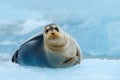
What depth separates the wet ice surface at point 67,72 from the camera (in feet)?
11.6

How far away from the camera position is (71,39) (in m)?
3.86

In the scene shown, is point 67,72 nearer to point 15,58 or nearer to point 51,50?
point 51,50

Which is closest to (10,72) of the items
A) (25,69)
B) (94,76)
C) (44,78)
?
(25,69)

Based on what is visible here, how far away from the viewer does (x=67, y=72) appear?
3682 millimetres

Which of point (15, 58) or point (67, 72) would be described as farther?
point (15, 58)

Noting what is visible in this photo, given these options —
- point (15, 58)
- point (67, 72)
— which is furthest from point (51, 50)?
point (15, 58)

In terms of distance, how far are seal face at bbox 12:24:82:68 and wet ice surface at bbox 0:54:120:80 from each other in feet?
0.21

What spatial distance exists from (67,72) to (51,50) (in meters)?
0.23

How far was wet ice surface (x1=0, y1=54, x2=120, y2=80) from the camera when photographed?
3.52 m

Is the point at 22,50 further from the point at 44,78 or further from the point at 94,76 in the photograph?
the point at 94,76

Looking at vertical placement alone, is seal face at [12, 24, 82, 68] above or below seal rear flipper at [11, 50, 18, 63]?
below

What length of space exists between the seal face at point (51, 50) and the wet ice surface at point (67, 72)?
0.06m

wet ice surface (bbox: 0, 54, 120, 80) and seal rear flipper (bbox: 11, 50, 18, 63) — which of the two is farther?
seal rear flipper (bbox: 11, 50, 18, 63)

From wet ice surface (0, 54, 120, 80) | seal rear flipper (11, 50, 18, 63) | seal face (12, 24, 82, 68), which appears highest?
seal rear flipper (11, 50, 18, 63)
